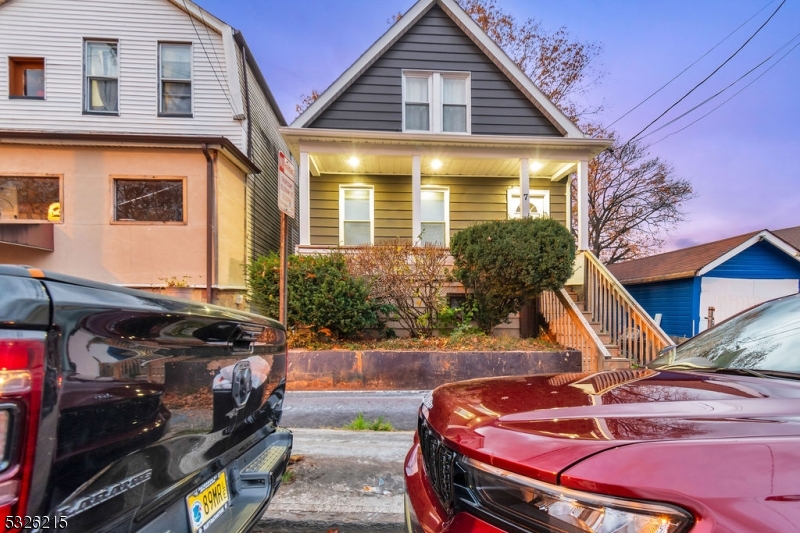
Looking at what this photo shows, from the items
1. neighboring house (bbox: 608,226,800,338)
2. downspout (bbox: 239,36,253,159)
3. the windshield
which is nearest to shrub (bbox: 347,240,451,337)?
the windshield

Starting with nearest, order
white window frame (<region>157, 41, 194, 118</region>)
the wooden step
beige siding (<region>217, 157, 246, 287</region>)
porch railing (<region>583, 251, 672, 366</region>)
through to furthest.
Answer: the wooden step, porch railing (<region>583, 251, 672, 366</region>), beige siding (<region>217, 157, 246, 287</region>), white window frame (<region>157, 41, 194, 118</region>)

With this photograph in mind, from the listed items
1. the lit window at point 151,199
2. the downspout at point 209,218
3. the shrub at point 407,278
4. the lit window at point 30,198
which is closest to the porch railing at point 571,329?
the shrub at point 407,278

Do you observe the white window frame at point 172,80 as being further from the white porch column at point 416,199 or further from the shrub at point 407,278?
the shrub at point 407,278

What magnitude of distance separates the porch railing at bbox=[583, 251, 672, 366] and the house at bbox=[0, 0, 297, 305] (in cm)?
744

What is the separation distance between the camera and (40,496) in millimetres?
827

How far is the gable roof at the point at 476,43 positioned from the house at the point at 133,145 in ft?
9.95

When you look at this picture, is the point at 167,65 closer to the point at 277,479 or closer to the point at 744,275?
the point at 277,479

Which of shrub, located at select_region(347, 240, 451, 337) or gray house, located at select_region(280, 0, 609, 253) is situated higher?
gray house, located at select_region(280, 0, 609, 253)

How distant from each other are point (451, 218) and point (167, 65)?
7940 millimetres

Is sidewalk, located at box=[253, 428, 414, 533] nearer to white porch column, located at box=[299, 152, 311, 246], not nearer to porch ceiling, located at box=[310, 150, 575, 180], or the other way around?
white porch column, located at box=[299, 152, 311, 246]

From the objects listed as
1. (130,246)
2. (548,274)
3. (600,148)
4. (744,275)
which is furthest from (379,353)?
(744,275)

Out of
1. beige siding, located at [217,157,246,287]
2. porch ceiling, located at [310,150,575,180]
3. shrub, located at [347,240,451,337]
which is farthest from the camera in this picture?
porch ceiling, located at [310,150,575,180]

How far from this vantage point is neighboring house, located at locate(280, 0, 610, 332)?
321 inches

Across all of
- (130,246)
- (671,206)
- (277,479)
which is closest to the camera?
(277,479)
